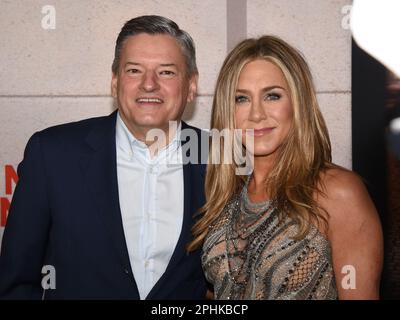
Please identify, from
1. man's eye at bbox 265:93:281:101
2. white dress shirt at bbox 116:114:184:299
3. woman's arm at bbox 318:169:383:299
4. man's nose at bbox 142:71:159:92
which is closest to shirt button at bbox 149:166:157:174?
white dress shirt at bbox 116:114:184:299

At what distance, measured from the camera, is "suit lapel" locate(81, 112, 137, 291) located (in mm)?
2389

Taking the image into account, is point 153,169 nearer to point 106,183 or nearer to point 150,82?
point 106,183

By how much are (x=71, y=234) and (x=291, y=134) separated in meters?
1.07

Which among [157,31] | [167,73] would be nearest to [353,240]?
[167,73]

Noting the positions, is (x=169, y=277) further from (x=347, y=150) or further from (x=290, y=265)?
(x=347, y=150)

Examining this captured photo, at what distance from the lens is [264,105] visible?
2371mm

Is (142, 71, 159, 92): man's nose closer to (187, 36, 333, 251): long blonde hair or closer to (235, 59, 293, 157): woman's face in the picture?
(187, 36, 333, 251): long blonde hair

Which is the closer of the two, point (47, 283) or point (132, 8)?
point (47, 283)

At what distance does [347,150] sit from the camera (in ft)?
11.0

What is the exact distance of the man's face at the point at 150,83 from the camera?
2.55 m

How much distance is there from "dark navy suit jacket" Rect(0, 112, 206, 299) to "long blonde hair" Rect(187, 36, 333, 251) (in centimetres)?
31

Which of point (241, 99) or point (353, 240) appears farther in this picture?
point (241, 99)

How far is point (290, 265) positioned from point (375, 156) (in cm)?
136
